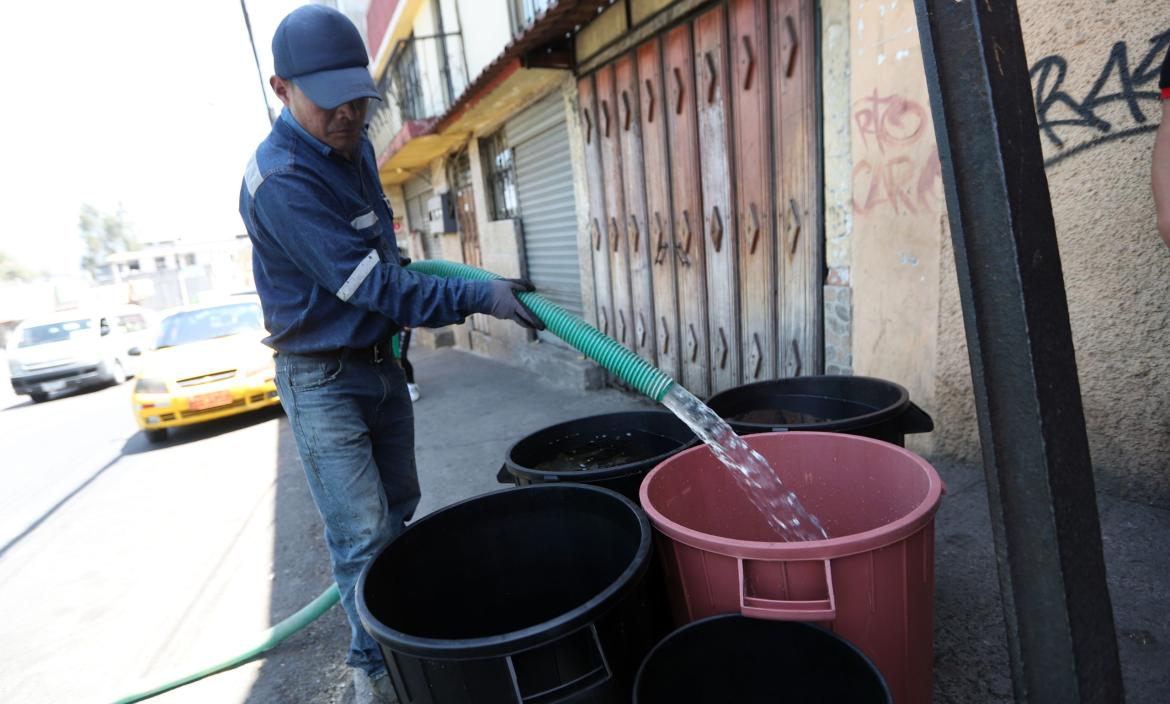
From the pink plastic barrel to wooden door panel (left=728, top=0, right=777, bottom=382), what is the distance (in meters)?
2.39

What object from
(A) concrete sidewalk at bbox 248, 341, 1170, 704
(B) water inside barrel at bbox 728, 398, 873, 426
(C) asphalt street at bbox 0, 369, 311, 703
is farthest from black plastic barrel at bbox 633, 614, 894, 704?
(C) asphalt street at bbox 0, 369, 311, 703

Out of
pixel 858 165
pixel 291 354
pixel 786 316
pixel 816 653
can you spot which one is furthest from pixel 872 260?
pixel 291 354

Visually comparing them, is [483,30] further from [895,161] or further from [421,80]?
[895,161]

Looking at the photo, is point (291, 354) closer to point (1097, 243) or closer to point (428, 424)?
point (1097, 243)

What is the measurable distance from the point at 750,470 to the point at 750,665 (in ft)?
1.81

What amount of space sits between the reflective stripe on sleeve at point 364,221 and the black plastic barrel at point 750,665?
5.00ft

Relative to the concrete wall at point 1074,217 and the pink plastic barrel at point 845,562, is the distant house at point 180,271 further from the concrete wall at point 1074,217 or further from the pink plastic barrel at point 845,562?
the pink plastic barrel at point 845,562

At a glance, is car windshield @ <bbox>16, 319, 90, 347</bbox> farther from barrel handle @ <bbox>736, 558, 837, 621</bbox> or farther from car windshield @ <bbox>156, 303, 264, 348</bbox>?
barrel handle @ <bbox>736, 558, 837, 621</bbox>

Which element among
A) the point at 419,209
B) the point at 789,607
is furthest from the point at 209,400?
the point at 789,607

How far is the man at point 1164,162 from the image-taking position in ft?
5.50

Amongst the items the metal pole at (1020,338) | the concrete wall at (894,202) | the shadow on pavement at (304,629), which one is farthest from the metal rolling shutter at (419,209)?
the metal pole at (1020,338)

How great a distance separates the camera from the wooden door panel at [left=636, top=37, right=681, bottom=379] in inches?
185

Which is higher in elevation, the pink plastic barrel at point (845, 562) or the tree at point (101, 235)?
the tree at point (101, 235)

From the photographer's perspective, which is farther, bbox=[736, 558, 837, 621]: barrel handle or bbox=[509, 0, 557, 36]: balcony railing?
bbox=[509, 0, 557, 36]: balcony railing
